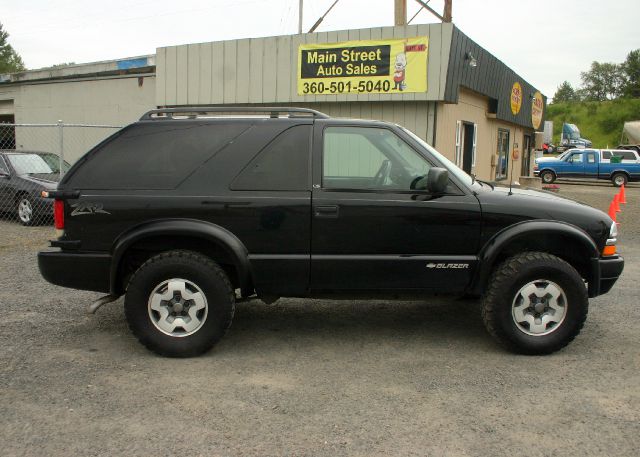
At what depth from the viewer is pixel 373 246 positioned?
4.24m

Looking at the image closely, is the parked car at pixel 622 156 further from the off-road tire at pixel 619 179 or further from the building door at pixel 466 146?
the building door at pixel 466 146

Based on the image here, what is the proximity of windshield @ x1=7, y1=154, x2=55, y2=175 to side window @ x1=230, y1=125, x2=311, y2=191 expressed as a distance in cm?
849

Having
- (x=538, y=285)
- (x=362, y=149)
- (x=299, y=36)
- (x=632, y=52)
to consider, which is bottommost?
(x=538, y=285)

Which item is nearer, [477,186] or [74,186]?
[74,186]

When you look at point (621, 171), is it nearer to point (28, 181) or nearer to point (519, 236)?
point (28, 181)

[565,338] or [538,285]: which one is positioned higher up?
[538,285]

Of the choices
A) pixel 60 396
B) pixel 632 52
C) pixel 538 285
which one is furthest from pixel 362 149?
pixel 632 52

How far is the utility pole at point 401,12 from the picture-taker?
45.6 ft

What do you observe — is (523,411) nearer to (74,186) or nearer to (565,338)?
(565,338)

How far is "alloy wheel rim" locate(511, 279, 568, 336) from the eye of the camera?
168 inches

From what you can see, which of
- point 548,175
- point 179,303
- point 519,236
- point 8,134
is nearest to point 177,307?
point 179,303

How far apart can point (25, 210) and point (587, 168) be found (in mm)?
25437

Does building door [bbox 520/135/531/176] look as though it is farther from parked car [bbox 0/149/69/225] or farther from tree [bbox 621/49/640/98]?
tree [bbox 621/49/640/98]

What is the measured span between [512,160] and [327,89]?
12.0 metres
